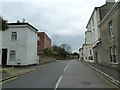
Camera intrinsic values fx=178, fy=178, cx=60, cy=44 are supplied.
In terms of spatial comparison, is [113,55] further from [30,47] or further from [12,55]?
[12,55]

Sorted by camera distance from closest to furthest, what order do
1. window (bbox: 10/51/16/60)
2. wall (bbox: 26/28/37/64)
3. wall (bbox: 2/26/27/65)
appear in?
wall (bbox: 2/26/27/65), window (bbox: 10/51/16/60), wall (bbox: 26/28/37/64)

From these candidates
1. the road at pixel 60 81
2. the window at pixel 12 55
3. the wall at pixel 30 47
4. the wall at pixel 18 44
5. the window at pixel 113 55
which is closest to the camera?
the road at pixel 60 81

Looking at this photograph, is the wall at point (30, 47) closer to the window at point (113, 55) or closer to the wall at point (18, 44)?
the wall at point (18, 44)

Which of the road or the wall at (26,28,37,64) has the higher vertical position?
the wall at (26,28,37,64)

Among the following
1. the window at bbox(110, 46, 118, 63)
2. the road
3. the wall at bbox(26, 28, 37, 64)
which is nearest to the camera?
the road

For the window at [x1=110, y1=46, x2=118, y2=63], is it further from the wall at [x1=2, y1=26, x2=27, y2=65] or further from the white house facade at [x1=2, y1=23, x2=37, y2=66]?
the wall at [x1=2, y1=26, x2=27, y2=65]

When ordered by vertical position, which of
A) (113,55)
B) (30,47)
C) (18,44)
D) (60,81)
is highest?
(18,44)

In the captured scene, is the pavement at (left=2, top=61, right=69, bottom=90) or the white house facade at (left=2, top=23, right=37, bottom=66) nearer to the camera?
the pavement at (left=2, top=61, right=69, bottom=90)

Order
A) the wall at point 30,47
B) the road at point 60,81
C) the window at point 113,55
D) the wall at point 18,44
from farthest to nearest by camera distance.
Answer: the wall at point 30,47 → the wall at point 18,44 → the window at point 113,55 → the road at point 60,81

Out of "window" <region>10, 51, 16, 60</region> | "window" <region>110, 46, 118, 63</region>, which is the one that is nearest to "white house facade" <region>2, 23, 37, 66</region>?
"window" <region>10, 51, 16, 60</region>

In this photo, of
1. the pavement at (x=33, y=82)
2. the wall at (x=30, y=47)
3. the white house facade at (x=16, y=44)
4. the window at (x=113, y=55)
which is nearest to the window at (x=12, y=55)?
the white house facade at (x=16, y=44)

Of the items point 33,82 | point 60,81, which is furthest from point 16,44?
point 60,81

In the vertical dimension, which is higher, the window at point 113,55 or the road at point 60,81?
the window at point 113,55

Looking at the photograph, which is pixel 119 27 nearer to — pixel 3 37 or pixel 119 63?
pixel 119 63
